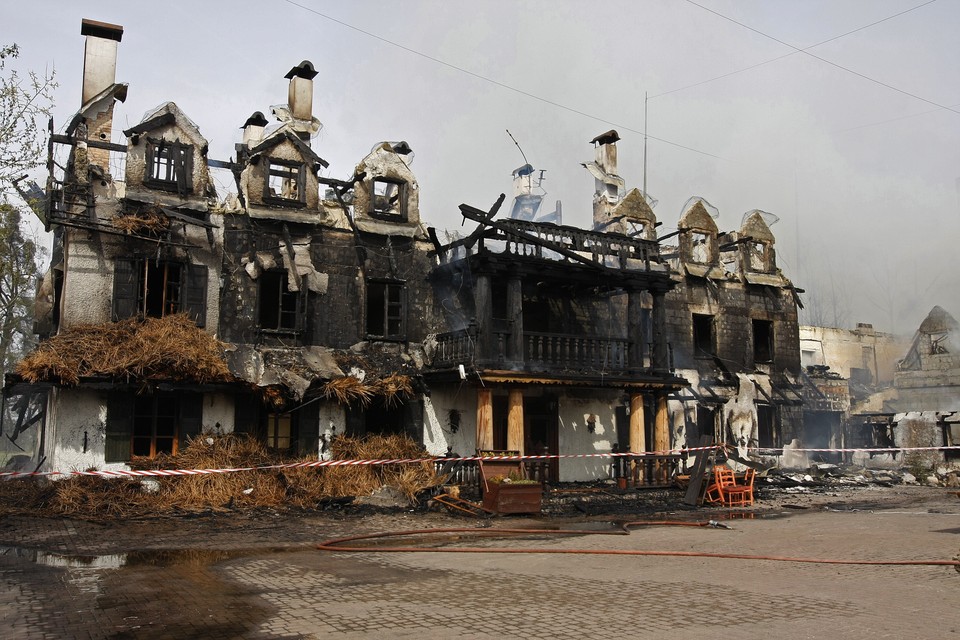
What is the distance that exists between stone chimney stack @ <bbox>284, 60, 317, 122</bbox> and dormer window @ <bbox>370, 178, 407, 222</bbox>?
286 cm

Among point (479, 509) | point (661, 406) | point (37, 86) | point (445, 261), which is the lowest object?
point (479, 509)

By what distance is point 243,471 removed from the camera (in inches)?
720

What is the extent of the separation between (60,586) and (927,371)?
43.2 meters

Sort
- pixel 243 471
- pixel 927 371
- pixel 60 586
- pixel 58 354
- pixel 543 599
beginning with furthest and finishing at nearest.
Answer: pixel 927 371
pixel 243 471
pixel 58 354
pixel 60 586
pixel 543 599

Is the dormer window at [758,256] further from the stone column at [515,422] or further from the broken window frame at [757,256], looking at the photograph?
the stone column at [515,422]

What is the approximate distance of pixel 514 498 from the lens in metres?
17.8

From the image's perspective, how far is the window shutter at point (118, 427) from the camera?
707 inches

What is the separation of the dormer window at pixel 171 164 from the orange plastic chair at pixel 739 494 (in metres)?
15.5

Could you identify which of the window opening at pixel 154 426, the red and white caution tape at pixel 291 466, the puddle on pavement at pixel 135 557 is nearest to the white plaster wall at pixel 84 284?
the window opening at pixel 154 426

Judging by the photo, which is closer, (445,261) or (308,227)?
(308,227)

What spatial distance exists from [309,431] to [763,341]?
1789cm

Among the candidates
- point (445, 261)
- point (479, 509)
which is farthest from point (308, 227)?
point (479, 509)

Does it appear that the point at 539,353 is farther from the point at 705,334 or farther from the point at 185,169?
the point at 185,169

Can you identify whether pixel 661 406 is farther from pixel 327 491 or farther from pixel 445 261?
pixel 327 491
